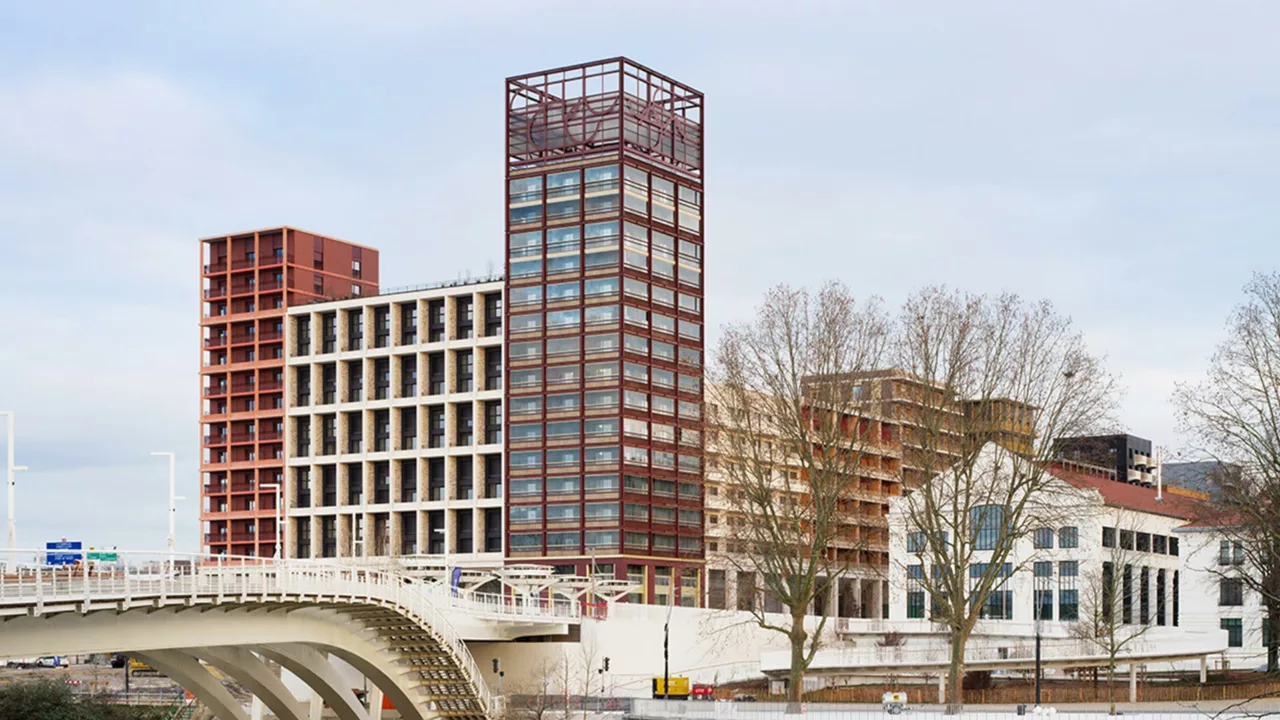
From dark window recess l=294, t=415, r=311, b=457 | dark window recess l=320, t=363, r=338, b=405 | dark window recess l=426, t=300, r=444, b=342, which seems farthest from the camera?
dark window recess l=294, t=415, r=311, b=457

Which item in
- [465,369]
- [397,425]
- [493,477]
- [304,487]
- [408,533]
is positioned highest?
[465,369]

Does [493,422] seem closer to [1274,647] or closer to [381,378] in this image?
[381,378]

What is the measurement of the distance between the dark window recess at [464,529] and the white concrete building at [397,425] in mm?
92

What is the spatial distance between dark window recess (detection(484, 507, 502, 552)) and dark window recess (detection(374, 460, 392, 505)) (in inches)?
453

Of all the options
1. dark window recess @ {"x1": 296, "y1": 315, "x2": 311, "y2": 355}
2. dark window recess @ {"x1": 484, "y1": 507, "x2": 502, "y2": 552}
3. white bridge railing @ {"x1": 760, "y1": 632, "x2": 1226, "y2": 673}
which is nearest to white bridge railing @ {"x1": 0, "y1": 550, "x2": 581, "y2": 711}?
white bridge railing @ {"x1": 760, "y1": 632, "x2": 1226, "y2": 673}

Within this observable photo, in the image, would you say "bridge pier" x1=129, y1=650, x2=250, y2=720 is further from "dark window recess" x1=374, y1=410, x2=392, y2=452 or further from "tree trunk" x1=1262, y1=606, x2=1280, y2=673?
"dark window recess" x1=374, y1=410, x2=392, y2=452

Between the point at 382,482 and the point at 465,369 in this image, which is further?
the point at 382,482

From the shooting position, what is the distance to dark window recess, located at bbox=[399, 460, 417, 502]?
525ft

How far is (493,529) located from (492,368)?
14.5 metres

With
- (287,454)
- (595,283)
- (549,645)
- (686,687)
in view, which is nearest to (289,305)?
(287,454)

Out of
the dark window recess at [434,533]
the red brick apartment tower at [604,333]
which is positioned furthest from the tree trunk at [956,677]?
the dark window recess at [434,533]

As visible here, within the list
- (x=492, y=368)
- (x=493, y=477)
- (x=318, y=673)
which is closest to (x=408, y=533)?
(x=493, y=477)

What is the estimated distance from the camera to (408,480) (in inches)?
6324

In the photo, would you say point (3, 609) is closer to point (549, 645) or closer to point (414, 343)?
point (549, 645)
